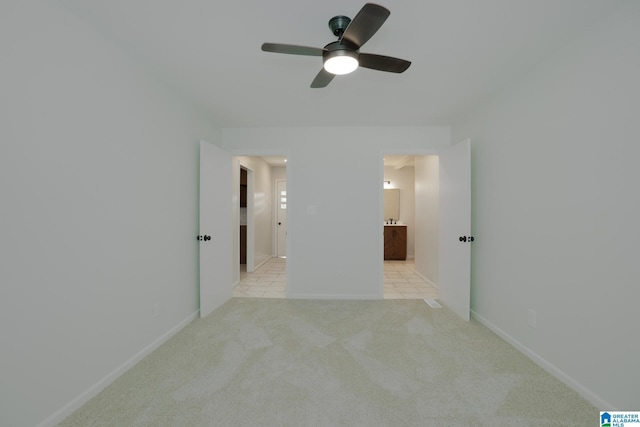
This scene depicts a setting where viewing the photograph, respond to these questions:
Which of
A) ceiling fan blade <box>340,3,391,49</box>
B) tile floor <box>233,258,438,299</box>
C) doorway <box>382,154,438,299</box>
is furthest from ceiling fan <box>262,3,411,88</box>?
tile floor <box>233,258,438,299</box>

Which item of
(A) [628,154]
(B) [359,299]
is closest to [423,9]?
(A) [628,154]

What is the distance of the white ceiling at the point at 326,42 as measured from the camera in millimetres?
1539

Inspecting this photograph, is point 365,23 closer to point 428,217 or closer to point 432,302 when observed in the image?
Answer: point 432,302

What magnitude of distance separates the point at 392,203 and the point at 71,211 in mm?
6529

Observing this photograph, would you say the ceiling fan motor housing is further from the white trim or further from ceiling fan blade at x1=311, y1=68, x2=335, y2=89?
the white trim

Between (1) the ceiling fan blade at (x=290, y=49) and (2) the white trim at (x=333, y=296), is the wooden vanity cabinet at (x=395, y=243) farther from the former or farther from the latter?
(1) the ceiling fan blade at (x=290, y=49)

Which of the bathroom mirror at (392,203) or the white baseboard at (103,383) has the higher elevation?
the bathroom mirror at (392,203)

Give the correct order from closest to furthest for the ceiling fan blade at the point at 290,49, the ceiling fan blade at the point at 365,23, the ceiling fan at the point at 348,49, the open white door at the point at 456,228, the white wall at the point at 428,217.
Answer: the ceiling fan blade at the point at 365,23
the ceiling fan at the point at 348,49
the ceiling fan blade at the point at 290,49
the open white door at the point at 456,228
the white wall at the point at 428,217

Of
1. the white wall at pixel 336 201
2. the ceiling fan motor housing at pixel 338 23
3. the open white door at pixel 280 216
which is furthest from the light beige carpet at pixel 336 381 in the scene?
the open white door at pixel 280 216

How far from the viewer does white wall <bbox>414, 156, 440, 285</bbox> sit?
426 cm

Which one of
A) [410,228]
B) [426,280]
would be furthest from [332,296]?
[410,228]

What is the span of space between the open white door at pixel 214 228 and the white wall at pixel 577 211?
10.6ft

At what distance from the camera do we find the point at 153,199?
2.35m

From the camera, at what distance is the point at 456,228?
10.4ft
